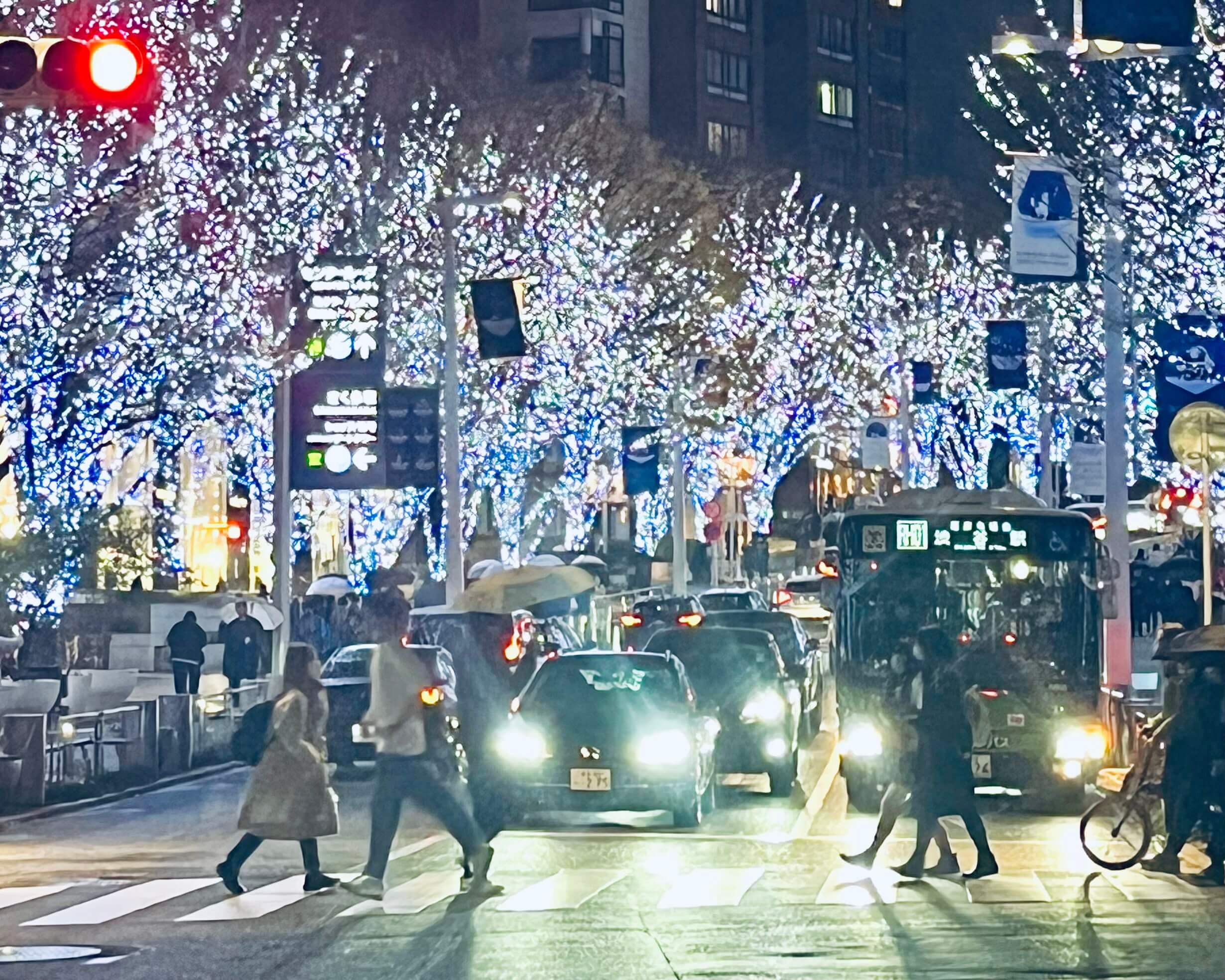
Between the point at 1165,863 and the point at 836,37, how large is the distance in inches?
4600

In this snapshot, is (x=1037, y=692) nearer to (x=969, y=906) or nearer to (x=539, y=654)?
(x=969, y=906)

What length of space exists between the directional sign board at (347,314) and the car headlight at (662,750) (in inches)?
579

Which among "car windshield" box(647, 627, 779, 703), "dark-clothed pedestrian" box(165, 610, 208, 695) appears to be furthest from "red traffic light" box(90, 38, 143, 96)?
"dark-clothed pedestrian" box(165, 610, 208, 695)

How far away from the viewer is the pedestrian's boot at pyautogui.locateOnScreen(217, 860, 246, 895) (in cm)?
1584

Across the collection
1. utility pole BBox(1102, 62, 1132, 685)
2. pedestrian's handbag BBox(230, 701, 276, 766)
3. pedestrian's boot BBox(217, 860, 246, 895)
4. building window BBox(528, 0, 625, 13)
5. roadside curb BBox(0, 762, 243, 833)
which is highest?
building window BBox(528, 0, 625, 13)

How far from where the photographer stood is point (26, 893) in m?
16.3

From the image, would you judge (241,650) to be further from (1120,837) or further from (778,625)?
(1120,837)

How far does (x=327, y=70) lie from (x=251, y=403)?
7145mm

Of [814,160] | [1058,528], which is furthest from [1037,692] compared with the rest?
[814,160]

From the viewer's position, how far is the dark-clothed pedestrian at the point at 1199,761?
53.1 feet

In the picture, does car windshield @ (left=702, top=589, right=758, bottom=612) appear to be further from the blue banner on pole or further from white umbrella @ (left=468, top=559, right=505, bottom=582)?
the blue banner on pole

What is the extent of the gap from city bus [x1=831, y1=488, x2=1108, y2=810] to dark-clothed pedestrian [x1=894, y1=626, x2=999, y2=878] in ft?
15.9

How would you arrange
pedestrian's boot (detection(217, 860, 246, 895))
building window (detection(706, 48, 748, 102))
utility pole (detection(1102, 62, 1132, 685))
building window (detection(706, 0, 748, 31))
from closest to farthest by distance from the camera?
pedestrian's boot (detection(217, 860, 246, 895))
utility pole (detection(1102, 62, 1132, 685))
building window (detection(706, 48, 748, 102))
building window (detection(706, 0, 748, 31))

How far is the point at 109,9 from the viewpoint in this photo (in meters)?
33.9
